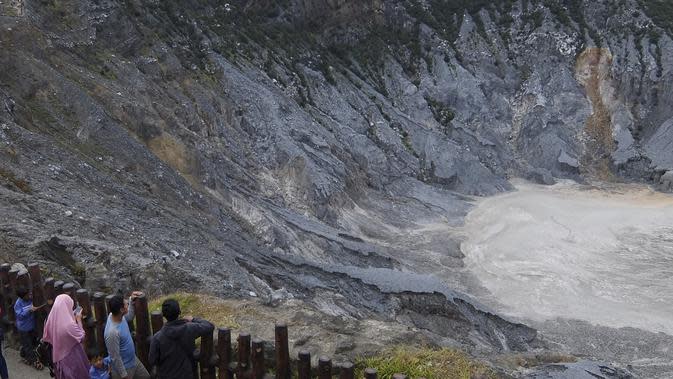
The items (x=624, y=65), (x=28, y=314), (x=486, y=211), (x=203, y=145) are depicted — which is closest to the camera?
(x=28, y=314)

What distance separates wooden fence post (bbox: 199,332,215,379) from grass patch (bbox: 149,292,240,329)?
4.47 feet

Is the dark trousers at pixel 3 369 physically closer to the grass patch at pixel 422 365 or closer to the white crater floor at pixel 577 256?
the grass patch at pixel 422 365

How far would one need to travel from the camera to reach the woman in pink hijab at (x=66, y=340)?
6.31 metres

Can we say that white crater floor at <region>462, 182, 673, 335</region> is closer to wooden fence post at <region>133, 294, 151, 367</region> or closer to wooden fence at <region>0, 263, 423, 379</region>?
wooden fence at <region>0, 263, 423, 379</region>

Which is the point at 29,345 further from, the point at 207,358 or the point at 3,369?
the point at 207,358

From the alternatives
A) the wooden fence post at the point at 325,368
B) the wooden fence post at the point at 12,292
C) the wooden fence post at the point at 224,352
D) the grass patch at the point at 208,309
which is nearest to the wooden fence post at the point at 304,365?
the wooden fence post at the point at 325,368

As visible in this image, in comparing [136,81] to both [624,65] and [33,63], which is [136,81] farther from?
[624,65]

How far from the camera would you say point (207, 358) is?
6309 millimetres

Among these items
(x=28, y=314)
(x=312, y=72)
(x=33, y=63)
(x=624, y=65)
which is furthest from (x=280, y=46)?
Answer: (x=28, y=314)

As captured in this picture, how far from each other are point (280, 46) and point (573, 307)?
2525 cm

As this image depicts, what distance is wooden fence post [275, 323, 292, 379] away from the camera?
6035mm

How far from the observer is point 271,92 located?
33.9 meters

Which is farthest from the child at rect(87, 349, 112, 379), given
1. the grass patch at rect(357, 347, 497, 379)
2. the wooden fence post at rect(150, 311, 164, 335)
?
the grass patch at rect(357, 347, 497, 379)

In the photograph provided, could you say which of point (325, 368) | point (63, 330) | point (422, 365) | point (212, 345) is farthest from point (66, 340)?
point (422, 365)
